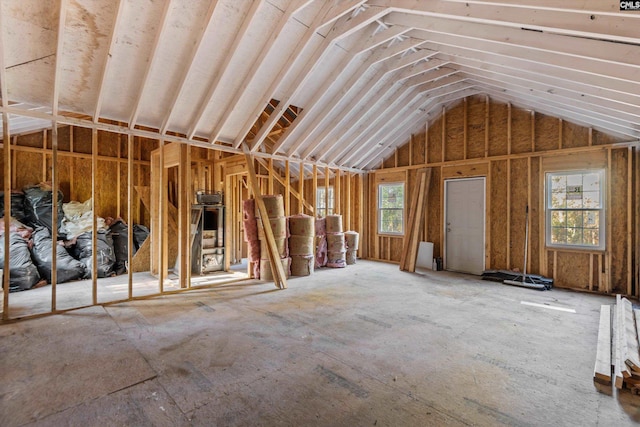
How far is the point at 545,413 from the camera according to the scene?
2.13 meters

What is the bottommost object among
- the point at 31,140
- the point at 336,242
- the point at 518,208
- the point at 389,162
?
the point at 336,242

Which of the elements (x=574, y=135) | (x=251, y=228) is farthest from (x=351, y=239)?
(x=574, y=135)

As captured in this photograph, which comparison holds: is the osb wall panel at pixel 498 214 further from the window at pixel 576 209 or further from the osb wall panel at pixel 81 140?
the osb wall panel at pixel 81 140

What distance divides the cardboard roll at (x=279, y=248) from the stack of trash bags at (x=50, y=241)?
3.10 metres

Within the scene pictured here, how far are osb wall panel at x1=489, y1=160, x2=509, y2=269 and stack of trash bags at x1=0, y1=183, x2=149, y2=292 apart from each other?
810 cm

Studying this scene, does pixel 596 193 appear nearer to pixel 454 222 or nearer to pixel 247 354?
pixel 454 222

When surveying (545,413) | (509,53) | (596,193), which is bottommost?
(545,413)

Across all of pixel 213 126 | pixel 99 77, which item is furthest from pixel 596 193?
pixel 99 77

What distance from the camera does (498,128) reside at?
661cm

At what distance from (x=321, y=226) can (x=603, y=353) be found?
220 inches

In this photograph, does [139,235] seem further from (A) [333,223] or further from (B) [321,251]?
(A) [333,223]

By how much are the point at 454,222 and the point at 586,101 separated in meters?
3.53

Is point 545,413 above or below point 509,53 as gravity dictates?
below

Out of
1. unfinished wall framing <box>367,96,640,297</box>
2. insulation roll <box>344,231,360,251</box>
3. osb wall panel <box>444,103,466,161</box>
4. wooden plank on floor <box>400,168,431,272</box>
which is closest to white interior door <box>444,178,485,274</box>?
unfinished wall framing <box>367,96,640,297</box>
